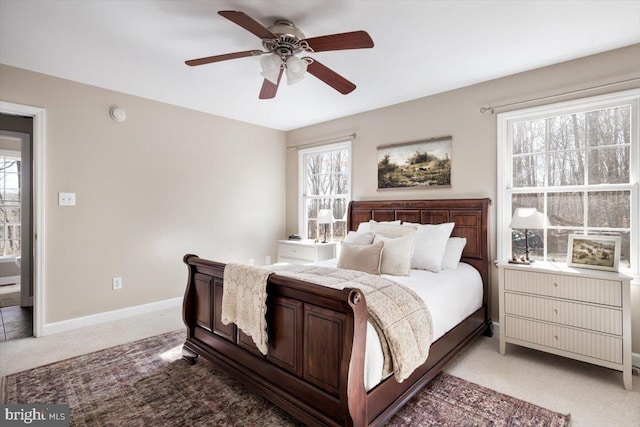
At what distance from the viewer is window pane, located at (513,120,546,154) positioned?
10.1ft

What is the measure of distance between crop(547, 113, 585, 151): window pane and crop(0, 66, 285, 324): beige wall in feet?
12.3

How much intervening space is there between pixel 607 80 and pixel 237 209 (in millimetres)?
4319

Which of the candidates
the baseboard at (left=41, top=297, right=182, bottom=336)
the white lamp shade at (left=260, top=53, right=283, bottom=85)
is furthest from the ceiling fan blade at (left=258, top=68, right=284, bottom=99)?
the baseboard at (left=41, top=297, right=182, bottom=336)

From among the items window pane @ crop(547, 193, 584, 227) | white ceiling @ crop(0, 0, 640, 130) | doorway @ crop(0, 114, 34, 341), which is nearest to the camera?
white ceiling @ crop(0, 0, 640, 130)

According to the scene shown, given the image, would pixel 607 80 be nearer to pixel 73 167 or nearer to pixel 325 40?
pixel 325 40

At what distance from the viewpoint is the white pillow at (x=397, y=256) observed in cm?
267

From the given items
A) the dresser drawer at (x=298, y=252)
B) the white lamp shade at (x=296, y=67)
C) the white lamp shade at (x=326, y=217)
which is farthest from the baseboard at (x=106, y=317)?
the white lamp shade at (x=296, y=67)

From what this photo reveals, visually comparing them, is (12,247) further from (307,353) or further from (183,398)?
(307,353)

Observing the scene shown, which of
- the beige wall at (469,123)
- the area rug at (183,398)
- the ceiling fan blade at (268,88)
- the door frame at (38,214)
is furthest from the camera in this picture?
the door frame at (38,214)

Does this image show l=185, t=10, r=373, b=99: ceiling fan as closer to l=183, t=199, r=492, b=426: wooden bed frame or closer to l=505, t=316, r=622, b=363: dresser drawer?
l=183, t=199, r=492, b=426: wooden bed frame

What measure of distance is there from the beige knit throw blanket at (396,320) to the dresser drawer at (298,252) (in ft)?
6.90

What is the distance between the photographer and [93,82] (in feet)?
11.0

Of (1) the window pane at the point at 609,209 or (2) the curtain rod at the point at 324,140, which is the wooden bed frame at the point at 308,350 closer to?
(1) the window pane at the point at 609,209

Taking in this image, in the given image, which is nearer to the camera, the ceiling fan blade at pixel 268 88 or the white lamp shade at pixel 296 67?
the white lamp shade at pixel 296 67
